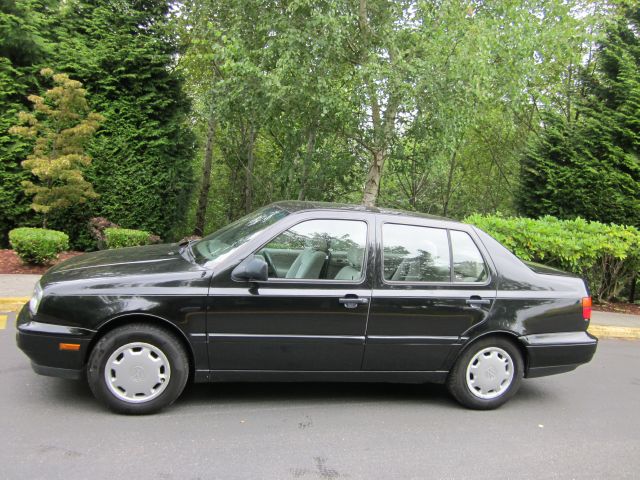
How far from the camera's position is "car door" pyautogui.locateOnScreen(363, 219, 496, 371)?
4.02 metres

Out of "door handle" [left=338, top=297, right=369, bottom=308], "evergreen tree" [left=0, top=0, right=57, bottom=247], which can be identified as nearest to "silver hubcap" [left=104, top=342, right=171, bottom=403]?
"door handle" [left=338, top=297, right=369, bottom=308]

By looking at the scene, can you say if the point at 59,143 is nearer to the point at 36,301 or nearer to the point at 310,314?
the point at 36,301

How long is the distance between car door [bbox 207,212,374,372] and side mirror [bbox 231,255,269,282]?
0.23ft

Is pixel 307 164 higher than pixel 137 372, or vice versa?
pixel 307 164

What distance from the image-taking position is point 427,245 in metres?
4.29

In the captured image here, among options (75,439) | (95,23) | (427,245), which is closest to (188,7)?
(95,23)

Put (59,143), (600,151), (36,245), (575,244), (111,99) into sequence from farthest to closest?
(111,99)
(600,151)
(59,143)
(36,245)
(575,244)

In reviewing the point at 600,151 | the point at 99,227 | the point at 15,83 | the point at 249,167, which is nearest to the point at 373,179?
the point at 600,151

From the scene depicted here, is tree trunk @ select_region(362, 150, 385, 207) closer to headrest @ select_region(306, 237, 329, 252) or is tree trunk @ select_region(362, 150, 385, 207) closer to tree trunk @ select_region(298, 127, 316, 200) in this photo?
tree trunk @ select_region(298, 127, 316, 200)

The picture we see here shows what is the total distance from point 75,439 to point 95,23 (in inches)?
422

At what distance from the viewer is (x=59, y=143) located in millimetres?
9641

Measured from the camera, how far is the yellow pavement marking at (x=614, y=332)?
7309 millimetres

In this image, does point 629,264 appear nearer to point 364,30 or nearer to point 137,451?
point 364,30

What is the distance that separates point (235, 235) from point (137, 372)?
1335mm
